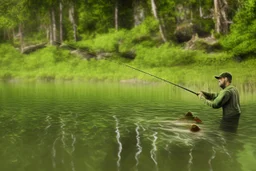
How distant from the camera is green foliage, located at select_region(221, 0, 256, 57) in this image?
108 feet

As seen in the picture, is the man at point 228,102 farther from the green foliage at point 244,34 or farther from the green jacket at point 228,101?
the green foliage at point 244,34

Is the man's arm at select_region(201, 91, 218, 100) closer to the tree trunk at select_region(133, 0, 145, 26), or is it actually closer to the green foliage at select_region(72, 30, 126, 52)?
the green foliage at select_region(72, 30, 126, 52)

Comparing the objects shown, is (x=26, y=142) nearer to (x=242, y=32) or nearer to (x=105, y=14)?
(x=242, y=32)

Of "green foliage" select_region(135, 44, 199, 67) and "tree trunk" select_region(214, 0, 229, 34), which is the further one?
"tree trunk" select_region(214, 0, 229, 34)

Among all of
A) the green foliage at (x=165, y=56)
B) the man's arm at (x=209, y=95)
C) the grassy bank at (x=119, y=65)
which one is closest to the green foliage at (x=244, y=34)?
the grassy bank at (x=119, y=65)

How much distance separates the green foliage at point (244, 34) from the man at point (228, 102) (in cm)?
2465

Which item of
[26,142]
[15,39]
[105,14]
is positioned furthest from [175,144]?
[15,39]

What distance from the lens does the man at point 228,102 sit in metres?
9.44

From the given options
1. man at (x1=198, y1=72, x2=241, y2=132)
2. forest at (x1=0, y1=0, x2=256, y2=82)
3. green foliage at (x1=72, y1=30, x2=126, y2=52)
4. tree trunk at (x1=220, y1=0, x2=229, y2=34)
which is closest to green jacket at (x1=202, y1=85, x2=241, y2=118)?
man at (x1=198, y1=72, x2=241, y2=132)

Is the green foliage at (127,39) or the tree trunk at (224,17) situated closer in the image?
the tree trunk at (224,17)

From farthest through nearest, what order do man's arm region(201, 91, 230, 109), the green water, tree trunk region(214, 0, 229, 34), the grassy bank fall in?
tree trunk region(214, 0, 229, 34)
the grassy bank
man's arm region(201, 91, 230, 109)
the green water

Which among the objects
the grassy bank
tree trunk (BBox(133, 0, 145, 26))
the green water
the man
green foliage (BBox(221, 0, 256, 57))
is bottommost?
the green water

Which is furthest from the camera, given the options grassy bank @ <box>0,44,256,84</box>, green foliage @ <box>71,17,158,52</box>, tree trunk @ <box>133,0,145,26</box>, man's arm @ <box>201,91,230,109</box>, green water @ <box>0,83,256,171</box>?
tree trunk @ <box>133,0,145,26</box>

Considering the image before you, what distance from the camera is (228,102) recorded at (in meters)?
9.70
